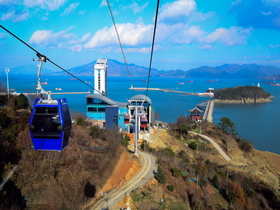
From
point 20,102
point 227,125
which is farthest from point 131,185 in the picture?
point 227,125

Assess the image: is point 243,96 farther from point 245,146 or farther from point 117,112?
point 117,112

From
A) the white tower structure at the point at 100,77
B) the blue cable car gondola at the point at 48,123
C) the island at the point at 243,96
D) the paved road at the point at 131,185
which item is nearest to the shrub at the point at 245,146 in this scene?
the paved road at the point at 131,185

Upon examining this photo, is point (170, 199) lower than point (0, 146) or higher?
lower

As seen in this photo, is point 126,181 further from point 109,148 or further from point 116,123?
point 116,123

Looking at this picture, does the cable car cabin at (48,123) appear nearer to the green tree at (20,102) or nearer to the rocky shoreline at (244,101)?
the green tree at (20,102)

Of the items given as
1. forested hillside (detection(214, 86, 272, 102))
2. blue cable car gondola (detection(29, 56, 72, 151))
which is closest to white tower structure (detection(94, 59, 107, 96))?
forested hillside (detection(214, 86, 272, 102))

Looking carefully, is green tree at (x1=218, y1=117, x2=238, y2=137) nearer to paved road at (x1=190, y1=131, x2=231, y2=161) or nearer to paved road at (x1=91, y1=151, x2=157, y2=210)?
paved road at (x1=190, y1=131, x2=231, y2=161)

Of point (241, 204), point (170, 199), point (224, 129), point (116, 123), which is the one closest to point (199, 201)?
point (170, 199)

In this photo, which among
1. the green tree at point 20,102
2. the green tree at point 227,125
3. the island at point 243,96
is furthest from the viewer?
the island at point 243,96
